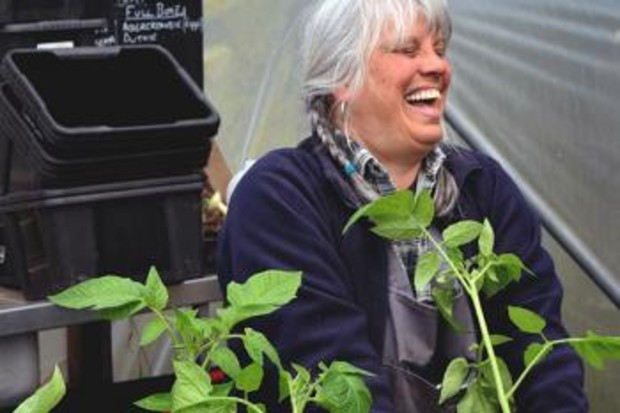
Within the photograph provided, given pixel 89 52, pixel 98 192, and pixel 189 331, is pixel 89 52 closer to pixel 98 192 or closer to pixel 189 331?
pixel 98 192

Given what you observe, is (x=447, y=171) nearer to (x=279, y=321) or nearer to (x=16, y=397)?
(x=279, y=321)

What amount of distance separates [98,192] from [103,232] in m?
0.08

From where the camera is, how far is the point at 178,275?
8.86 ft

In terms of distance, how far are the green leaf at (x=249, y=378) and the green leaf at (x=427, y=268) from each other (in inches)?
9.8

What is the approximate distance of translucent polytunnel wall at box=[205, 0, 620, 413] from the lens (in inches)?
131

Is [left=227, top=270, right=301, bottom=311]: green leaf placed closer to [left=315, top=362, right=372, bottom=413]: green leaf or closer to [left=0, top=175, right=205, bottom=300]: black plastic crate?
[left=315, top=362, right=372, bottom=413]: green leaf

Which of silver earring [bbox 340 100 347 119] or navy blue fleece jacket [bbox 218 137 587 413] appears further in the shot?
silver earring [bbox 340 100 347 119]

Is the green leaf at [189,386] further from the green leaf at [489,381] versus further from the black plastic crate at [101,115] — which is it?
the black plastic crate at [101,115]

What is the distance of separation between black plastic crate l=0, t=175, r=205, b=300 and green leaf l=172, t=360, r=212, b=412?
1.36 m

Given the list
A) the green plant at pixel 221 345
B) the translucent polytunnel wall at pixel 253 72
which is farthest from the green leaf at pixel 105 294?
→ the translucent polytunnel wall at pixel 253 72

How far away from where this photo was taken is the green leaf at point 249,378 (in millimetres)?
1262

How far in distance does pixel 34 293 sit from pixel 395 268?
69 cm

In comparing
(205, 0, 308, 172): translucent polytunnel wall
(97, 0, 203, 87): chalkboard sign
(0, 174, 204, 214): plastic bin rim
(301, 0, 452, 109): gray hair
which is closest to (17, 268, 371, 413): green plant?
(301, 0, 452, 109): gray hair

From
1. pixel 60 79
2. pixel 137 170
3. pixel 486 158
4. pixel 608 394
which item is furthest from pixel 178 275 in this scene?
pixel 608 394
